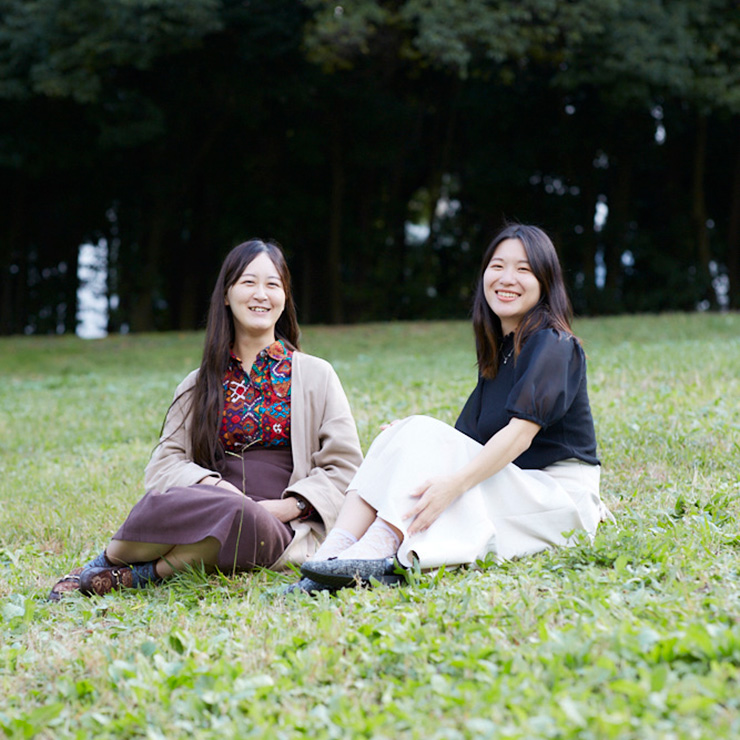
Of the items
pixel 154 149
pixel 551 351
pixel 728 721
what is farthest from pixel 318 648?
pixel 154 149

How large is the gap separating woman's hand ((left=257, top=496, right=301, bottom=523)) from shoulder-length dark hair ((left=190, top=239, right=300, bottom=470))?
15.0 inches

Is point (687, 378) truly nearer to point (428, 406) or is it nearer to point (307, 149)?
point (428, 406)

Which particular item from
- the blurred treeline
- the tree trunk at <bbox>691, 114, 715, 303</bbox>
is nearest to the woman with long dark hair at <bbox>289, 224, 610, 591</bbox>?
the blurred treeline

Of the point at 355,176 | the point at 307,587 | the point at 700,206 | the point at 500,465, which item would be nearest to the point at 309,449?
the point at 307,587

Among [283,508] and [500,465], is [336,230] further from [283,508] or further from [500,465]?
[500,465]

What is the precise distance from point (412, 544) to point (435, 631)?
666mm

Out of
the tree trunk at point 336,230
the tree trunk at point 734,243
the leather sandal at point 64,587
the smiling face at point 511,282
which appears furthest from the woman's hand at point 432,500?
the tree trunk at point 734,243

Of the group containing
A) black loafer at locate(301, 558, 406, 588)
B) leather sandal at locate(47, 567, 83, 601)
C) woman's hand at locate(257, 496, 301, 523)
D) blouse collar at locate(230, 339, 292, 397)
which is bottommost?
leather sandal at locate(47, 567, 83, 601)

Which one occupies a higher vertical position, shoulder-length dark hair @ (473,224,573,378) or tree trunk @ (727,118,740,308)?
tree trunk @ (727,118,740,308)

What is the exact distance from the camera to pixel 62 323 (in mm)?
29859

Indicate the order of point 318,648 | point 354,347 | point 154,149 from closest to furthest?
1. point 318,648
2. point 354,347
3. point 154,149

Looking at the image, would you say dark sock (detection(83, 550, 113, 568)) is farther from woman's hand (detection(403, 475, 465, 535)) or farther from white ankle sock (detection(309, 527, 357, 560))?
woman's hand (detection(403, 475, 465, 535))

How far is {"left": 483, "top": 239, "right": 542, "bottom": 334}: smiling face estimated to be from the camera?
412 cm

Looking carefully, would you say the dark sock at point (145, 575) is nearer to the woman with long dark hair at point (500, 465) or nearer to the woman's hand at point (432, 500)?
the woman with long dark hair at point (500, 465)
